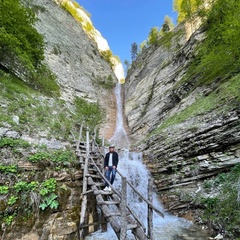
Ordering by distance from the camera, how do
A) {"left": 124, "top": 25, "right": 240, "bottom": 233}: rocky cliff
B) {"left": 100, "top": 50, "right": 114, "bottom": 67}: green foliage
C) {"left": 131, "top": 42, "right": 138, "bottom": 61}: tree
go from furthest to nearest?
{"left": 131, "top": 42, "right": 138, "bottom": 61}: tree, {"left": 100, "top": 50, "right": 114, "bottom": 67}: green foliage, {"left": 124, "top": 25, "right": 240, "bottom": 233}: rocky cliff

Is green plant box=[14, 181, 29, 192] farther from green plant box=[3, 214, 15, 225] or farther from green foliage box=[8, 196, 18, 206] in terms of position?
green plant box=[3, 214, 15, 225]

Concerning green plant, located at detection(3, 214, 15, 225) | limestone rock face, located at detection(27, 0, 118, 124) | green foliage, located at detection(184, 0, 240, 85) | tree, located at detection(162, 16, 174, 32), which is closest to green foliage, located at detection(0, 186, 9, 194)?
green plant, located at detection(3, 214, 15, 225)

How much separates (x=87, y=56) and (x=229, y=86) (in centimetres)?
2322

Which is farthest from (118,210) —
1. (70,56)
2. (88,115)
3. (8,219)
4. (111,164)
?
(70,56)

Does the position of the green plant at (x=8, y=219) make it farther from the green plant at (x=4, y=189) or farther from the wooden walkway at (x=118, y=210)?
the wooden walkway at (x=118, y=210)

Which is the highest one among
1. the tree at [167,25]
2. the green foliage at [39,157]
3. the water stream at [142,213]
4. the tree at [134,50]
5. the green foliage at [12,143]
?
the tree at [134,50]

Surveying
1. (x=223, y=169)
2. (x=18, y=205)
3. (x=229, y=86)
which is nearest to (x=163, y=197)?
(x=223, y=169)

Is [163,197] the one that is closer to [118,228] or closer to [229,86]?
[118,228]

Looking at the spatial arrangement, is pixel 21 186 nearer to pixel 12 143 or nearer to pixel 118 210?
pixel 12 143

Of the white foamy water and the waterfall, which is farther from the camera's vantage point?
the waterfall

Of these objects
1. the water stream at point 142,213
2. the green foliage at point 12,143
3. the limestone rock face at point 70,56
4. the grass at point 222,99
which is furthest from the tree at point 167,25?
the green foliage at point 12,143

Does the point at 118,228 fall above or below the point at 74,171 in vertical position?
below

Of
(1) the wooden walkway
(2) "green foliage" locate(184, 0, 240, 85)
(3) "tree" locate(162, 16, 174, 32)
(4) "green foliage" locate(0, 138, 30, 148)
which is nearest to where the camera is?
(1) the wooden walkway

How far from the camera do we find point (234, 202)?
5152mm
